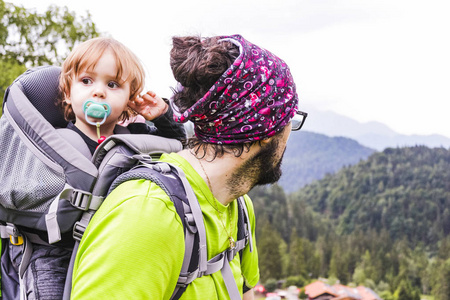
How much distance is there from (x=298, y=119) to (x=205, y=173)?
420 millimetres

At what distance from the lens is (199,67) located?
64.6 inches

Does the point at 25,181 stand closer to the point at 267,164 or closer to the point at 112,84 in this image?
the point at 112,84

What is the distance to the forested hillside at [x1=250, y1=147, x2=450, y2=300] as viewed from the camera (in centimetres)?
6102

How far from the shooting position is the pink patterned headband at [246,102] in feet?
5.34

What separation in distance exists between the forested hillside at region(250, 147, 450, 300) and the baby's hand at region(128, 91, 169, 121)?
5318cm

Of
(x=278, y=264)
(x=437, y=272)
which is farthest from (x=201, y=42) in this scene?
(x=437, y=272)

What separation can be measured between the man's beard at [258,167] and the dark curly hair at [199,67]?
2.6 inches

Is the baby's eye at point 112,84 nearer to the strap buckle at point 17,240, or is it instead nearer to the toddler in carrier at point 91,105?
the toddler in carrier at point 91,105

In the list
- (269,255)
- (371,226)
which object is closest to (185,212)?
(269,255)

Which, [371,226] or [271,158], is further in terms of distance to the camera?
[371,226]

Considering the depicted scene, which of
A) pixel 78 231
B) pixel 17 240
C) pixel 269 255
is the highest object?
pixel 78 231

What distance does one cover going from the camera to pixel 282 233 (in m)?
70.4

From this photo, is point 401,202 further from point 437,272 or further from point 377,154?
point 437,272

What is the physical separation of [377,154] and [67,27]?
356ft
